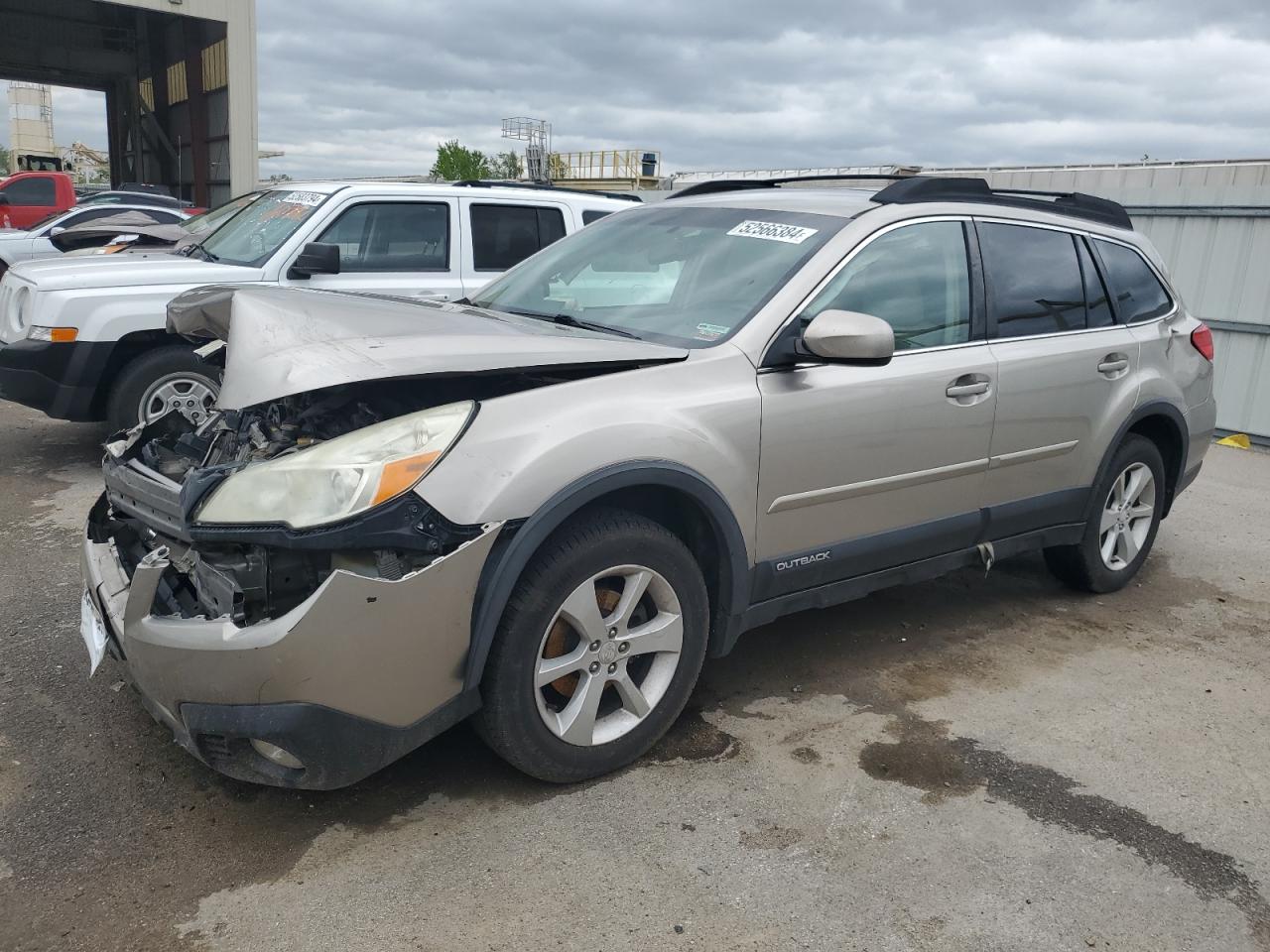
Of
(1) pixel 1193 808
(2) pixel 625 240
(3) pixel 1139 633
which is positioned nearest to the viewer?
(1) pixel 1193 808

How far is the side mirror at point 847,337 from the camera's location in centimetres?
324

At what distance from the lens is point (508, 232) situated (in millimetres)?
7461

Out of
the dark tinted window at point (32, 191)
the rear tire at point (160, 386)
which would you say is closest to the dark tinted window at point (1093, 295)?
the rear tire at point (160, 386)

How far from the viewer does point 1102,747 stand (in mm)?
3549

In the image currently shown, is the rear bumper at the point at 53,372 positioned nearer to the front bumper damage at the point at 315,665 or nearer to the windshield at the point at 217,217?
the windshield at the point at 217,217

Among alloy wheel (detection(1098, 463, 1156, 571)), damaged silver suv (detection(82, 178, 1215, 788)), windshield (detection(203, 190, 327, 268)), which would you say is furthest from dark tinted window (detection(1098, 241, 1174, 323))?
windshield (detection(203, 190, 327, 268))

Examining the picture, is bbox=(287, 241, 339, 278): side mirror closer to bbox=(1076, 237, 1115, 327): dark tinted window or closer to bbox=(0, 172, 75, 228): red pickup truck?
bbox=(1076, 237, 1115, 327): dark tinted window

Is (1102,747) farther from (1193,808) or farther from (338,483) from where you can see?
(338,483)

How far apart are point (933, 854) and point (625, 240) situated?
2486mm

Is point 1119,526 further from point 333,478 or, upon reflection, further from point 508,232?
point 508,232

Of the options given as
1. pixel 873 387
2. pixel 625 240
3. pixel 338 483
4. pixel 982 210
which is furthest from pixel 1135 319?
pixel 338 483

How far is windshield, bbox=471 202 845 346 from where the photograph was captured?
356cm

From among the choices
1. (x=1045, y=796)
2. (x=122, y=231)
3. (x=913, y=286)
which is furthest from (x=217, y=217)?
(x=1045, y=796)

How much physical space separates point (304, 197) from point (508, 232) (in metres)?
1.38
